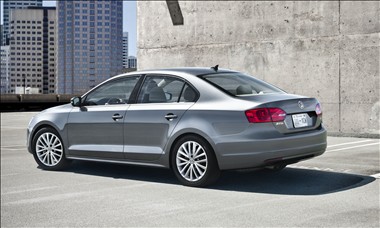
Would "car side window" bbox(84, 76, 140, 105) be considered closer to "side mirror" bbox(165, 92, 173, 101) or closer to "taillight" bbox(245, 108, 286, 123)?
"side mirror" bbox(165, 92, 173, 101)

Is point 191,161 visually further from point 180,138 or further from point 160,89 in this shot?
point 160,89

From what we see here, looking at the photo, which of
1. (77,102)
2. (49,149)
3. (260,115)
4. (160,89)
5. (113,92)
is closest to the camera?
(260,115)

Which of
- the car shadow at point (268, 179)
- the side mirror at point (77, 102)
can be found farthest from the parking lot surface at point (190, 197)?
the side mirror at point (77, 102)

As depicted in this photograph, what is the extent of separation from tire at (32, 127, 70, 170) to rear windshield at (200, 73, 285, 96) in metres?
2.66

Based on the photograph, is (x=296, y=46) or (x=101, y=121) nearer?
(x=101, y=121)

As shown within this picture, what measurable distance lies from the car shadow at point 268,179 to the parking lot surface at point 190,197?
12mm

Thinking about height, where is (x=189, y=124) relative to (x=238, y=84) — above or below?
below

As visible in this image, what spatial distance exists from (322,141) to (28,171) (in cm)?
447

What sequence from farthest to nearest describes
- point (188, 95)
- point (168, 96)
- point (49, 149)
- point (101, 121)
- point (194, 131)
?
point (49, 149) → point (101, 121) → point (168, 96) → point (188, 95) → point (194, 131)

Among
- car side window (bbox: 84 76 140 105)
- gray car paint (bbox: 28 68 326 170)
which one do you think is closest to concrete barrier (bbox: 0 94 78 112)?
car side window (bbox: 84 76 140 105)

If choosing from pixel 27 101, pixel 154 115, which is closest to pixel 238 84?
→ pixel 154 115

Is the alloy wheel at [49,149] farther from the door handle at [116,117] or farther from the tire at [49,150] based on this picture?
the door handle at [116,117]

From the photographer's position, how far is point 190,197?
21.0 ft

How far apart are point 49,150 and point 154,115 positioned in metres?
2.23
